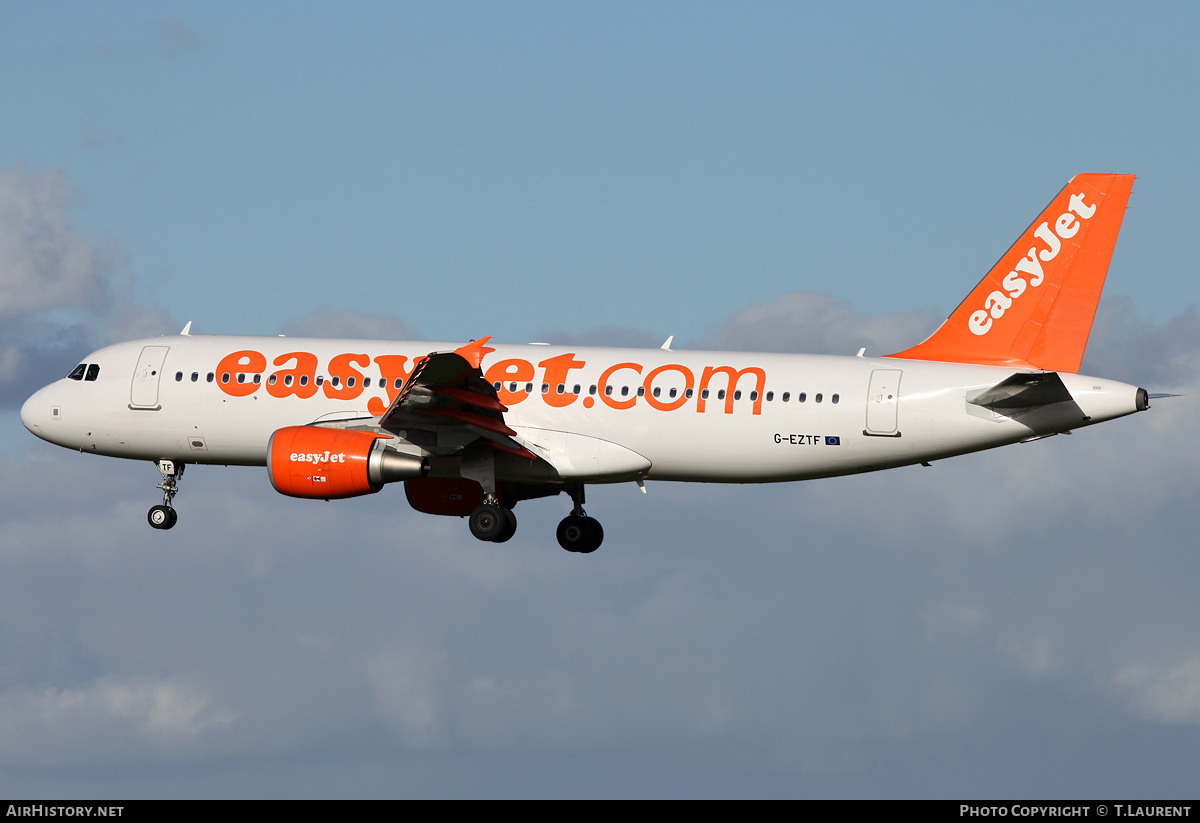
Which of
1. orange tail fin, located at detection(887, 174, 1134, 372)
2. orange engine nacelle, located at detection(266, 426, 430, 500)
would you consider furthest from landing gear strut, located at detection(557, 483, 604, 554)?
orange tail fin, located at detection(887, 174, 1134, 372)

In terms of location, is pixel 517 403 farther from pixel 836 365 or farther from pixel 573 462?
pixel 836 365

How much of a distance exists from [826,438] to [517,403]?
26.5 ft

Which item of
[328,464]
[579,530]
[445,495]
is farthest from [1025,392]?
[328,464]

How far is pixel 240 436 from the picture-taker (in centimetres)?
3812

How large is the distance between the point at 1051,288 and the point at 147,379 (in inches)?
954

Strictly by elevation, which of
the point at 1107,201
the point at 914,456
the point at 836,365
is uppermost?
the point at 1107,201

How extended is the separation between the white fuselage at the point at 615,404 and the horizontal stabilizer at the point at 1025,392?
0.25 metres

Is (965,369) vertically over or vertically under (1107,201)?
under

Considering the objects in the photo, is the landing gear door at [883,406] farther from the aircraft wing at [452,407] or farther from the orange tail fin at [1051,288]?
the aircraft wing at [452,407]

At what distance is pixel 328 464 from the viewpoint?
113 ft

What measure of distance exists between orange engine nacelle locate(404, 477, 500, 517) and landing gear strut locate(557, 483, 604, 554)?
254 centimetres

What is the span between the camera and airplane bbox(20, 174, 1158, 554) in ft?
113

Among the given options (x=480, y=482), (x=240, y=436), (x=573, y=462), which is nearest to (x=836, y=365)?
(x=573, y=462)

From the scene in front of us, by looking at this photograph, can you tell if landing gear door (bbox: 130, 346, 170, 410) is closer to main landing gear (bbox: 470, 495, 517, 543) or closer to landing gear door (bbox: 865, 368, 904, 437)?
main landing gear (bbox: 470, 495, 517, 543)
